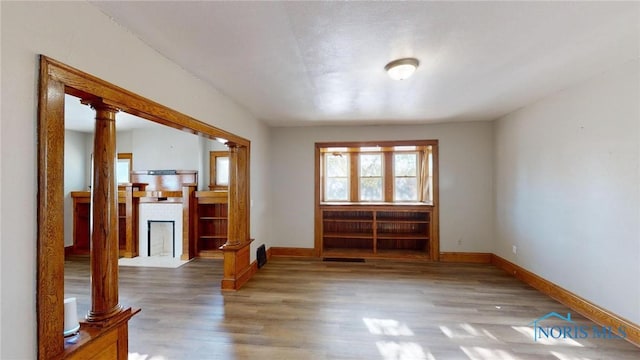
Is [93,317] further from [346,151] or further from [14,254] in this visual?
[346,151]

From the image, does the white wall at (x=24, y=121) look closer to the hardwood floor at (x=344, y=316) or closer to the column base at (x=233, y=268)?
the hardwood floor at (x=344, y=316)

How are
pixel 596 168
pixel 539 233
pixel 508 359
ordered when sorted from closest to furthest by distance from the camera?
pixel 508 359 → pixel 596 168 → pixel 539 233

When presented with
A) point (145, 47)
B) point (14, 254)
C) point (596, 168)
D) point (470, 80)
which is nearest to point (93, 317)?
point (14, 254)

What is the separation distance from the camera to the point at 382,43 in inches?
78.2

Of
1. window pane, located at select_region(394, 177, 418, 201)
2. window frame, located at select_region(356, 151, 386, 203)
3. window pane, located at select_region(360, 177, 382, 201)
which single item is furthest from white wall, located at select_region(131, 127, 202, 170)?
window pane, located at select_region(394, 177, 418, 201)

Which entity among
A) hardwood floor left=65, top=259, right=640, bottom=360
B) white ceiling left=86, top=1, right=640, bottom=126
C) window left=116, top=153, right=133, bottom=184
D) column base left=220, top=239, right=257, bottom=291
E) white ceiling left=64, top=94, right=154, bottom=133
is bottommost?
hardwood floor left=65, top=259, right=640, bottom=360

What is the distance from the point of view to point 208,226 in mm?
5434

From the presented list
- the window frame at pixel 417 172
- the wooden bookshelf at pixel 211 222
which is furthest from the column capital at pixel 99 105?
the window frame at pixel 417 172

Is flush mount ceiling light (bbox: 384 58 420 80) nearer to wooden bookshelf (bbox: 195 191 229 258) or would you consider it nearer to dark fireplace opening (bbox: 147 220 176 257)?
wooden bookshelf (bbox: 195 191 229 258)

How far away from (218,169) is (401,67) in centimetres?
461

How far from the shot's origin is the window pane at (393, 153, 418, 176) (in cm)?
571

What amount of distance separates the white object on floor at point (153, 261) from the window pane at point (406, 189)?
444 centimetres

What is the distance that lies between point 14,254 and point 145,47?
5.07ft

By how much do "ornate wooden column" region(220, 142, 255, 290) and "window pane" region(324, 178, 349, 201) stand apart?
2.36 m
